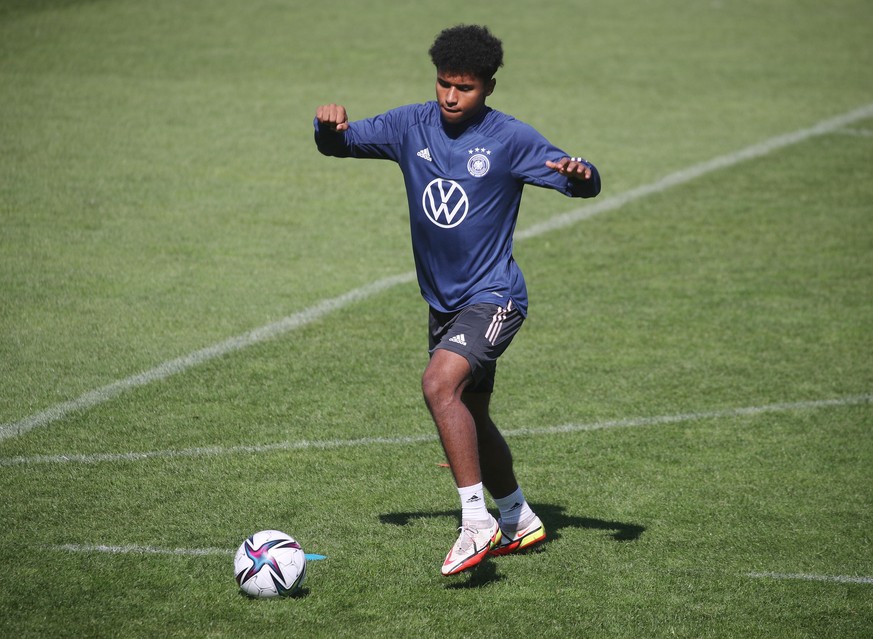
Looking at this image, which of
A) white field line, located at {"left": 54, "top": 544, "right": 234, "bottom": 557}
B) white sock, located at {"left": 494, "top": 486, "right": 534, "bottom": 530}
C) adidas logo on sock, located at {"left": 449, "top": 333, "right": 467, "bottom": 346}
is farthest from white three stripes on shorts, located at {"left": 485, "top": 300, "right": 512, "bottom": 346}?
white field line, located at {"left": 54, "top": 544, "right": 234, "bottom": 557}

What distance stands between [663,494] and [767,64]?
1519 cm

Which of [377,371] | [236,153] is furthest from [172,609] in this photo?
[236,153]

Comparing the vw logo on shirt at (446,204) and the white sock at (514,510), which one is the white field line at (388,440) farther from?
the vw logo on shirt at (446,204)

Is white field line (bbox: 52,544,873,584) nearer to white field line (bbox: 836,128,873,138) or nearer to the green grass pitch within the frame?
the green grass pitch

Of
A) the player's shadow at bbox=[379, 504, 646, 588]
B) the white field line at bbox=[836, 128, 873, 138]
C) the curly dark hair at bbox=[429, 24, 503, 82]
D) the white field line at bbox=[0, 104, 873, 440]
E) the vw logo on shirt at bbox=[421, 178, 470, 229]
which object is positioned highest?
the curly dark hair at bbox=[429, 24, 503, 82]

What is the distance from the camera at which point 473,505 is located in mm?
5340

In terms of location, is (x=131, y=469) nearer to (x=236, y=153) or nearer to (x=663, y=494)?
(x=663, y=494)

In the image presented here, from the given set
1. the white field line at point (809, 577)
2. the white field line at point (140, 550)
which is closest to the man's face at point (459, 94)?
the white field line at point (140, 550)

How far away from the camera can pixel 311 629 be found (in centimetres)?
494

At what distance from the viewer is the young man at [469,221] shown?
539cm

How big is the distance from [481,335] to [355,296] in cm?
481

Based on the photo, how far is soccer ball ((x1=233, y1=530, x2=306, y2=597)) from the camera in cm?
511

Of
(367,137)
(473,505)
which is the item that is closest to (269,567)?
(473,505)

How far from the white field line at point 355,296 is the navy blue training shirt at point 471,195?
9.45ft
